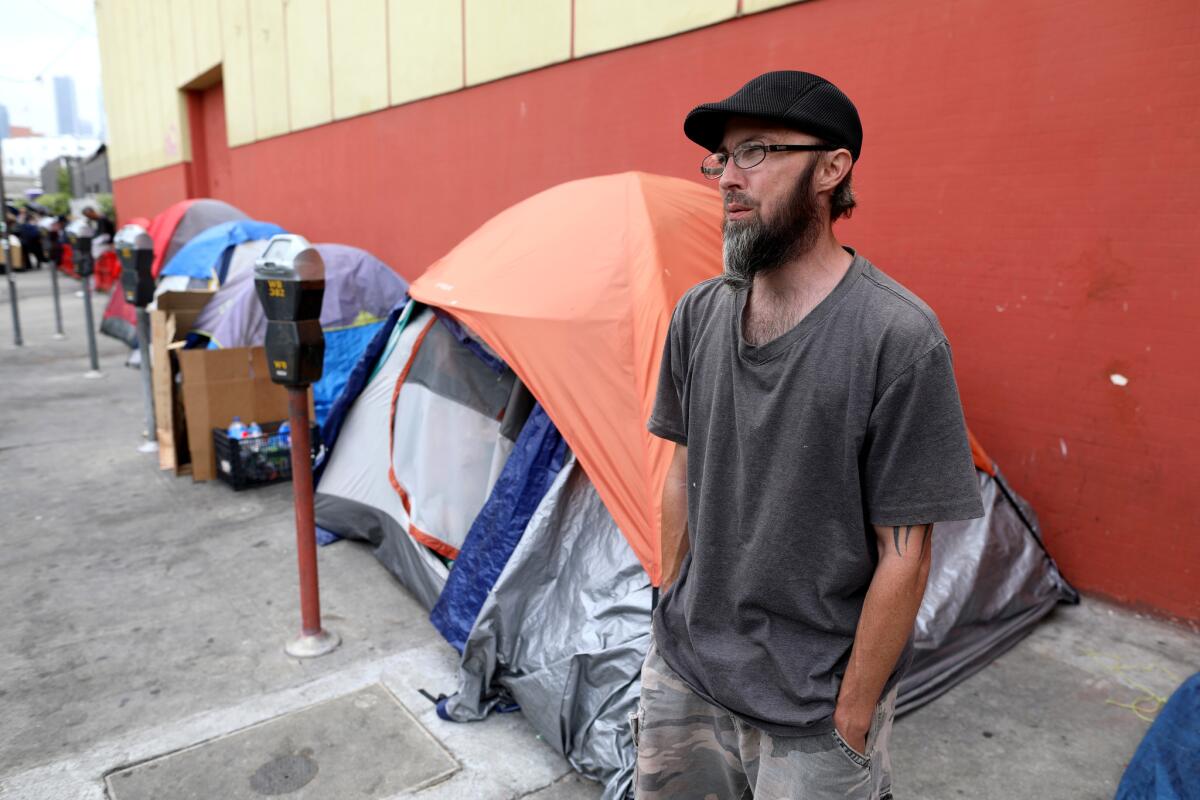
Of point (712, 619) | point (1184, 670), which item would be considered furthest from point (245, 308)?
point (1184, 670)

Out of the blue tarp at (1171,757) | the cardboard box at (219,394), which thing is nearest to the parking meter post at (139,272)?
the cardboard box at (219,394)

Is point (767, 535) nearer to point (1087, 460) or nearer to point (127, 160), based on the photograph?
point (1087, 460)

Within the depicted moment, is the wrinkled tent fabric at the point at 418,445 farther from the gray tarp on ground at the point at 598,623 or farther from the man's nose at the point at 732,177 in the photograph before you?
the man's nose at the point at 732,177

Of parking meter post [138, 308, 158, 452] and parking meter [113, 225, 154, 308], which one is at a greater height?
parking meter [113, 225, 154, 308]

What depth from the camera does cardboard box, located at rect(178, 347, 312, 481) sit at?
17.8 feet

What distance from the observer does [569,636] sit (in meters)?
3.04

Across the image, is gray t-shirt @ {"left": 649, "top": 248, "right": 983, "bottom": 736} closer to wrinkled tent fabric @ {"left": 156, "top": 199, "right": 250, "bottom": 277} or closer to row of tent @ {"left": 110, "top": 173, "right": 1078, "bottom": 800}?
row of tent @ {"left": 110, "top": 173, "right": 1078, "bottom": 800}

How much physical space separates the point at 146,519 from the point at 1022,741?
15.6 feet

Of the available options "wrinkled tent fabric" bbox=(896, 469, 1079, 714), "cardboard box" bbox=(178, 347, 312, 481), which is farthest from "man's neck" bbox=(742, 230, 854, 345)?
"cardboard box" bbox=(178, 347, 312, 481)

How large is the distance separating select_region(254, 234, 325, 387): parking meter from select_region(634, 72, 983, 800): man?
2.05m

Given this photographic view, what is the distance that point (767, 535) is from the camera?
1.56m

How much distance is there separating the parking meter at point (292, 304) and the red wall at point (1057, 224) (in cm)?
278

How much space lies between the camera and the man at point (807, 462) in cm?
145

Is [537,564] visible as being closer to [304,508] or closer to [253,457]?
Answer: [304,508]
